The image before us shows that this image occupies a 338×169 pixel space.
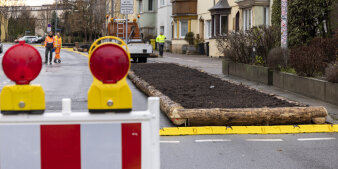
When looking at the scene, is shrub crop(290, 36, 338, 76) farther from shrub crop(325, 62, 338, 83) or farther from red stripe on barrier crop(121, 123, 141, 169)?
red stripe on barrier crop(121, 123, 141, 169)

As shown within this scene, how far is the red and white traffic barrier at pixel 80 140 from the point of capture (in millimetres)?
2801

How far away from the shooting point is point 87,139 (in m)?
2.85

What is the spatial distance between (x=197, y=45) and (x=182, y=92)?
32.2 m

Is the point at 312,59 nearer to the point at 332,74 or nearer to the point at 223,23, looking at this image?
the point at 332,74

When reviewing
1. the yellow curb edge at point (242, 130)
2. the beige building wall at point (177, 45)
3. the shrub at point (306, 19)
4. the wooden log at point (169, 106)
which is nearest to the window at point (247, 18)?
the beige building wall at point (177, 45)

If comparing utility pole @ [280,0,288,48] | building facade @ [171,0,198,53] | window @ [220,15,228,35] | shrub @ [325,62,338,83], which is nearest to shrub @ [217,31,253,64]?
utility pole @ [280,0,288,48]

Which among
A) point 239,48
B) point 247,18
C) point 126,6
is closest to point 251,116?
point 239,48

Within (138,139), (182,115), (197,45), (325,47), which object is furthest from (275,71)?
(197,45)

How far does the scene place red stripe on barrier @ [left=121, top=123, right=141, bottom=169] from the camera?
283cm

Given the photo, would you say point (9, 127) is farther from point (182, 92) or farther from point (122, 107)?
point (182, 92)

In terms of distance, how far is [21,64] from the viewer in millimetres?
2734

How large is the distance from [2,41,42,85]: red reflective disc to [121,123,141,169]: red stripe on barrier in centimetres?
51

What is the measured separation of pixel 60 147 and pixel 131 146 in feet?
1.11

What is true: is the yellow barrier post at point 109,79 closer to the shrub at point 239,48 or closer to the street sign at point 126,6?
the shrub at point 239,48
